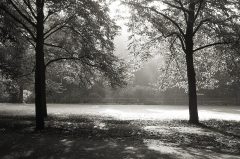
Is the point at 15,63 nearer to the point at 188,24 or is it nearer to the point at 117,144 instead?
the point at 188,24

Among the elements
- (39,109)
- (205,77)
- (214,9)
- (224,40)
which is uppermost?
(214,9)

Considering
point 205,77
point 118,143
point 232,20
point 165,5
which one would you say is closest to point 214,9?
point 232,20

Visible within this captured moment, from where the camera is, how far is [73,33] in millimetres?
23141

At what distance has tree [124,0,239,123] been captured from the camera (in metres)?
21.4

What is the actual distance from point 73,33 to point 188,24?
26.1 feet

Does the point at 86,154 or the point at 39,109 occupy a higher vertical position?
the point at 39,109

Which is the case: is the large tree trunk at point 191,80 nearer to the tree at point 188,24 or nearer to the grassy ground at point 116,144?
the tree at point 188,24

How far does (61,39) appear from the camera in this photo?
28.0m

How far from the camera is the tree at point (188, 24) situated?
21359 mm

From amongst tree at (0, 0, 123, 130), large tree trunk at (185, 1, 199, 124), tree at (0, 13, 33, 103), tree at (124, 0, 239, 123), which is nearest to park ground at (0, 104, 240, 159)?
tree at (0, 0, 123, 130)

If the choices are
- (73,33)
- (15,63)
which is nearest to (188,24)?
(73,33)

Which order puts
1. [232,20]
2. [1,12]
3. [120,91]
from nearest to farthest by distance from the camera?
[1,12], [232,20], [120,91]

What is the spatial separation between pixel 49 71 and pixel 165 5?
41.2ft

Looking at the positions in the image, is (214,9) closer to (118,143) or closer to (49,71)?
(118,143)
